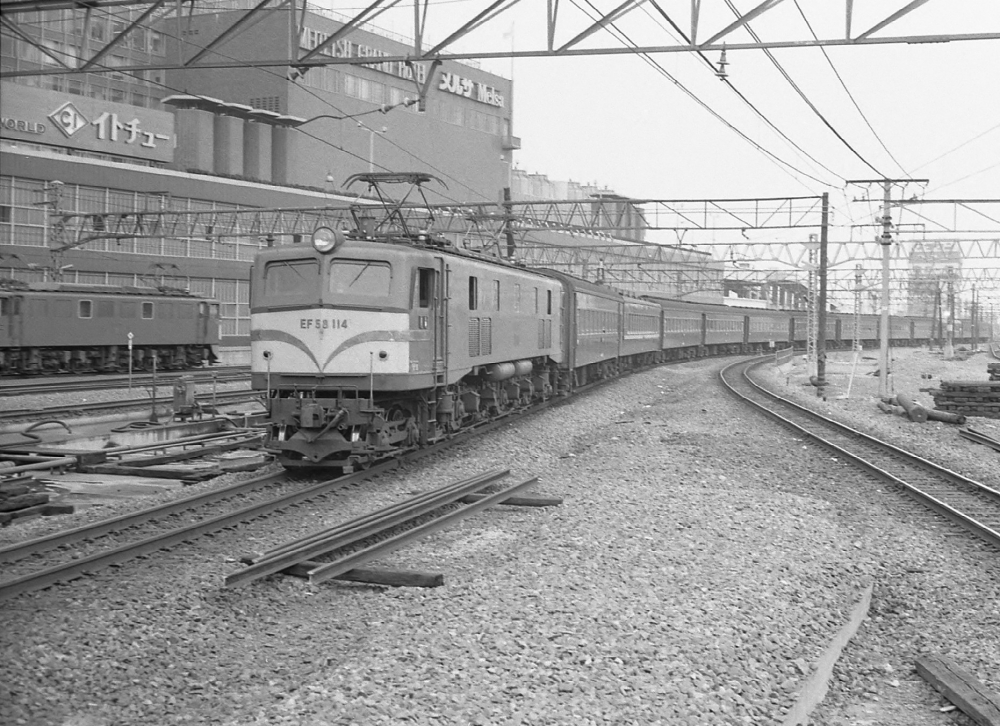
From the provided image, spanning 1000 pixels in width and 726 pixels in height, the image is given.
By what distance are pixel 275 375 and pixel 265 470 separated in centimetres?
131

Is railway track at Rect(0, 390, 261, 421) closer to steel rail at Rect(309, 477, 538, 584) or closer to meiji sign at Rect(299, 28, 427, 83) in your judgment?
steel rail at Rect(309, 477, 538, 584)

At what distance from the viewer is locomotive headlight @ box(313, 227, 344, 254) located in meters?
13.4

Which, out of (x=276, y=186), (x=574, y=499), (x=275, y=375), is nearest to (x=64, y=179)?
(x=276, y=186)

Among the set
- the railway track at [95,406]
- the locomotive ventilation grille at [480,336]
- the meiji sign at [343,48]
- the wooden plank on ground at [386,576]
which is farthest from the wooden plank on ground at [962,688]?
the meiji sign at [343,48]

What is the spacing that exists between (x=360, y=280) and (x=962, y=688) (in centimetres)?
893

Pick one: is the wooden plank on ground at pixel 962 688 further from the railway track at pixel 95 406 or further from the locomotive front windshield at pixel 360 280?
the railway track at pixel 95 406

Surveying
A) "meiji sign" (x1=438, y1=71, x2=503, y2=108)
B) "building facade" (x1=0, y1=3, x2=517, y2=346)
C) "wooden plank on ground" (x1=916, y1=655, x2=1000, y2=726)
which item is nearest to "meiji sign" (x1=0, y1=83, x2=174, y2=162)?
"building facade" (x1=0, y1=3, x2=517, y2=346)

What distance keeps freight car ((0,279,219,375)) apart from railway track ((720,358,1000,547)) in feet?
66.2

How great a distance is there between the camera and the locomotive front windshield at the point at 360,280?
44.1ft

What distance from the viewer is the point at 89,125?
33.8 metres

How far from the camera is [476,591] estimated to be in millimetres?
7902

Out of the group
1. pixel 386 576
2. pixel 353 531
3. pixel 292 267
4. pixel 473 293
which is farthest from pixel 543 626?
pixel 473 293

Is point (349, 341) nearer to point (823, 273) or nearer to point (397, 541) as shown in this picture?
point (397, 541)

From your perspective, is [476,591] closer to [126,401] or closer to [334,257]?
[334,257]
